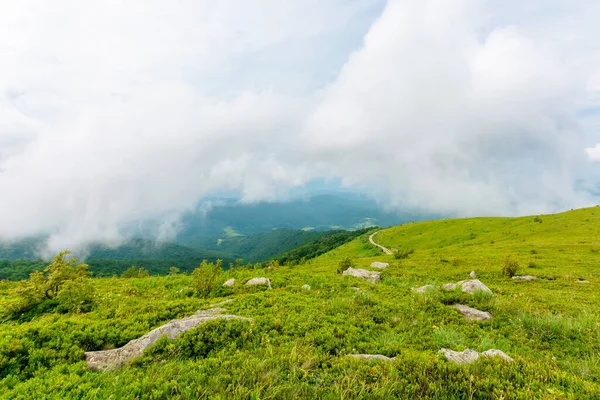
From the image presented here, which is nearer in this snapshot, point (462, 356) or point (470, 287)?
point (462, 356)

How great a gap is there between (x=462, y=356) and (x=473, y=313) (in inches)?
208

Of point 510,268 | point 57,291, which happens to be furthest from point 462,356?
point 510,268

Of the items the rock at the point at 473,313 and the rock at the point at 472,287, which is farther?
the rock at the point at 472,287

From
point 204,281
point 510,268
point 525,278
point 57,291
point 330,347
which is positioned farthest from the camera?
point 510,268

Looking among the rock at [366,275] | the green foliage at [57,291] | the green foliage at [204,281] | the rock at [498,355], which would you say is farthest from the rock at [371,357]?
the rock at [366,275]

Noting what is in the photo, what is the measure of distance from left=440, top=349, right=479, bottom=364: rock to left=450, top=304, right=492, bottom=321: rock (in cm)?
442

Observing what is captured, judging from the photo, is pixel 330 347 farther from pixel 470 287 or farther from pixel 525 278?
pixel 525 278

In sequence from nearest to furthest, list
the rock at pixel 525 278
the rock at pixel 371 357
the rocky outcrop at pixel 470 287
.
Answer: the rock at pixel 371 357
the rocky outcrop at pixel 470 287
the rock at pixel 525 278

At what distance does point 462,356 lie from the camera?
6.54 metres

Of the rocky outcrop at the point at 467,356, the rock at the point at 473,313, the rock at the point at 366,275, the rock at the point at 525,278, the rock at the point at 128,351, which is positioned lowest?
the rock at the point at 525,278

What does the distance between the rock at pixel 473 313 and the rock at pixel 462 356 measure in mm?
4418

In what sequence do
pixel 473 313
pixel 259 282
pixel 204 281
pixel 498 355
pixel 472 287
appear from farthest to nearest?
1. pixel 259 282
2. pixel 472 287
3. pixel 204 281
4. pixel 473 313
5. pixel 498 355

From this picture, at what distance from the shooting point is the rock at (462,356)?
20.6 feet

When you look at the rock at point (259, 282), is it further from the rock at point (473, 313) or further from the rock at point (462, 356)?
the rock at point (462, 356)
